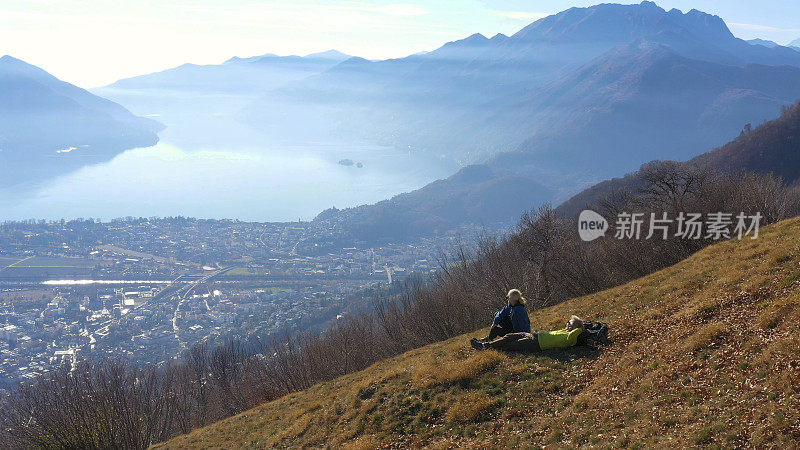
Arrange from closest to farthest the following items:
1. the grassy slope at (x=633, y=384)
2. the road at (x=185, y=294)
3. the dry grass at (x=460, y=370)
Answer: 1. the grassy slope at (x=633, y=384)
2. the dry grass at (x=460, y=370)
3. the road at (x=185, y=294)

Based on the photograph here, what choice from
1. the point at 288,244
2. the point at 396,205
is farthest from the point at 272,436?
the point at 396,205

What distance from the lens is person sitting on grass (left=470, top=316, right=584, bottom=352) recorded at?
15320 millimetres

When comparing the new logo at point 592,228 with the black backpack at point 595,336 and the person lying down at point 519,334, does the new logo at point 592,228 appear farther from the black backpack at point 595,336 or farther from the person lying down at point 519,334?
the black backpack at point 595,336

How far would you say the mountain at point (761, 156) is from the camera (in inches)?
3546

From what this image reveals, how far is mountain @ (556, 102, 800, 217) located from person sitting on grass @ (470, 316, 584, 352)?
246 feet

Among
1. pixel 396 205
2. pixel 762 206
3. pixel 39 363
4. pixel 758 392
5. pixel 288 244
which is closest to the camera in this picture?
pixel 758 392

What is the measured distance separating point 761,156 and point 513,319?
103m

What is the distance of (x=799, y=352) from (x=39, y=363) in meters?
86.9

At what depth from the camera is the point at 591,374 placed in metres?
13.5

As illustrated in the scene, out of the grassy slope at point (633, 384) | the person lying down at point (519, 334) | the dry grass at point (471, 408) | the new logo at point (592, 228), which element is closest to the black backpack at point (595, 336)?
the person lying down at point (519, 334)

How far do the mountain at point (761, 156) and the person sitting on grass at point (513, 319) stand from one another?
74.3m

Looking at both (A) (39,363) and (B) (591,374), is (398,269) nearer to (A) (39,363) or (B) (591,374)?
Answer: (A) (39,363)

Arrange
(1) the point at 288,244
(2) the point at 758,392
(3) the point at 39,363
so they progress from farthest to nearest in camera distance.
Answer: (1) the point at 288,244 < (3) the point at 39,363 < (2) the point at 758,392

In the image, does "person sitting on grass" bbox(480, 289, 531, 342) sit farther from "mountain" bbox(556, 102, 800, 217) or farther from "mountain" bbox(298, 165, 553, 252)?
"mountain" bbox(298, 165, 553, 252)
